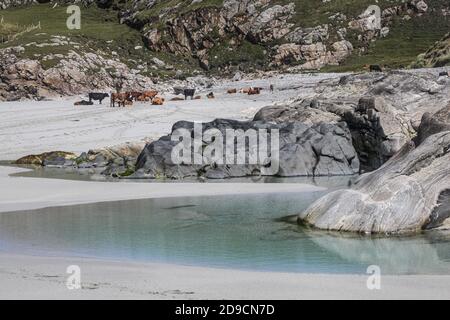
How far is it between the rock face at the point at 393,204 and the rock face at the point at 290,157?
11.3 m

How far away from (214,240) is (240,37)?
72.7 metres

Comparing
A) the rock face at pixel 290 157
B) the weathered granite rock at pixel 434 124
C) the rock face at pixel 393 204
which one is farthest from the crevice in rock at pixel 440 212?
the rock face at pixel 290 157

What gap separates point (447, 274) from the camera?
1073cm

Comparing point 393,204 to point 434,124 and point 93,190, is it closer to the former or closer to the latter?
point 434,124

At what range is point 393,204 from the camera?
1465 cm

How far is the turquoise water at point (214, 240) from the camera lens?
39.4 feet

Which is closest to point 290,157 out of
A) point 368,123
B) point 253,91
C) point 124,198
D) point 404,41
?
point 368,123

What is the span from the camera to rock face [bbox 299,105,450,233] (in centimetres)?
1466

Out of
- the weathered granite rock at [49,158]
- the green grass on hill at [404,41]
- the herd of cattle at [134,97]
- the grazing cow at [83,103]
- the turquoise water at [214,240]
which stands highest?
the green grass on hill at [404,41]

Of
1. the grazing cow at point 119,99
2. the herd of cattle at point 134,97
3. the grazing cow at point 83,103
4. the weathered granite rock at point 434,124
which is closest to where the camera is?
the weathered granite rock at point 434,124

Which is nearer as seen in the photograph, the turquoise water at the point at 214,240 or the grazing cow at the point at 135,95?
the turquoise water at the point at 214,240

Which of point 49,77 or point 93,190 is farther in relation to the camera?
point 49,77

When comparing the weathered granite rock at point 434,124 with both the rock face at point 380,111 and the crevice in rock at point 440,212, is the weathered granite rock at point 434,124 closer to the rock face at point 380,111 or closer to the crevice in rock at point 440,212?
the crevice in rock at point 440,212
